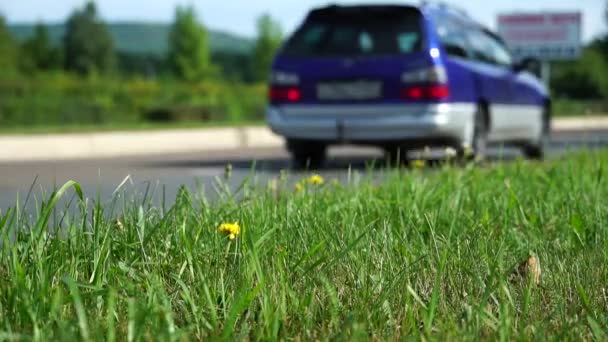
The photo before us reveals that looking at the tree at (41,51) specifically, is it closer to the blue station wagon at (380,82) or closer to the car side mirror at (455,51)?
the blue station wagon at (380,82)

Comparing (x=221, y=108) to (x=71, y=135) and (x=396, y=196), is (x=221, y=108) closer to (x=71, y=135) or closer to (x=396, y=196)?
(x=71, y=135)

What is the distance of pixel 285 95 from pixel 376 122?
0.92 metres

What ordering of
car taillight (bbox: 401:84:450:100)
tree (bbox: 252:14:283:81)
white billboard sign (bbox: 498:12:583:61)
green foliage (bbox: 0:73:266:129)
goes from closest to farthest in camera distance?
car taillight (bbox: 401:84:450:100) → green foliage (bbox: 0:73:266:129) → white billboard sign (bbox: 498:12:583:61) → tree (bbox: 252:14:283:81)

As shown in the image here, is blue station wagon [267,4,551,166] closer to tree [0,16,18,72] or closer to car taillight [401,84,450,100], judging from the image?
car taillight [401,84,450,100]

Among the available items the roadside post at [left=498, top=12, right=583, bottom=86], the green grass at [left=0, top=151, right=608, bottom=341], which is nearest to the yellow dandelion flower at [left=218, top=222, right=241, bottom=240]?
the green grass at [left=0, top=151, right=608, bottom=341]

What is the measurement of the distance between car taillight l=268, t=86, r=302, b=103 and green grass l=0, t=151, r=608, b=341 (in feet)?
18.7

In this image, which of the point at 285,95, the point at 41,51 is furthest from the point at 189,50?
the point at 285,95

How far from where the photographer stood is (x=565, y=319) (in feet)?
9.81

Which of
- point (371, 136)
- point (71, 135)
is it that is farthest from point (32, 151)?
point (371, 136)

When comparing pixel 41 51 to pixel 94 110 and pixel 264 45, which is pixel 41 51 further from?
pixel 94 110

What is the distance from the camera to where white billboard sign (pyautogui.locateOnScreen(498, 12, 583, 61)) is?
48.7 metres

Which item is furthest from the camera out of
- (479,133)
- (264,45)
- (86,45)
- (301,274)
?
(86,45)

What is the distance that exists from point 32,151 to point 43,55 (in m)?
94.7

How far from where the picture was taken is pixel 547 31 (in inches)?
1960
